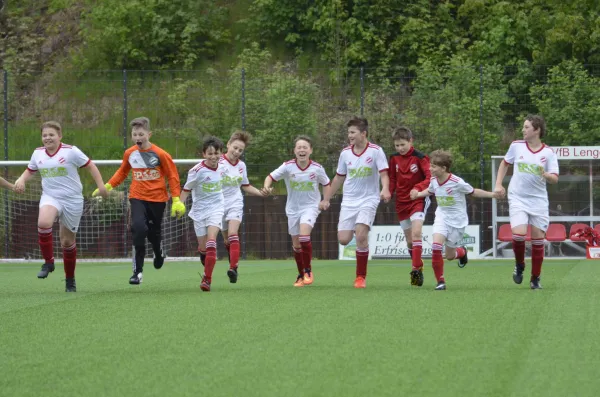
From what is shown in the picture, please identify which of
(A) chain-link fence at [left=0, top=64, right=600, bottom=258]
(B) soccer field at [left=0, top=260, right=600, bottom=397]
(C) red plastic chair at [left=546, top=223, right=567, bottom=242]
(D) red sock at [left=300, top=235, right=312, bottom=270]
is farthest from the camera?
(A) chain-link fence at [left=0, top=64, right=600, bottom=258]

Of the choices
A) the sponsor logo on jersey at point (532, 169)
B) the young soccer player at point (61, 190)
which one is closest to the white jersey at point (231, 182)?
the young soccer player at point (61, 190)

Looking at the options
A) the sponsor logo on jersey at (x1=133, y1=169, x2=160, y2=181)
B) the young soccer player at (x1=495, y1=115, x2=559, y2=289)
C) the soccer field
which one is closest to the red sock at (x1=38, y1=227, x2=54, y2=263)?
the soccer field

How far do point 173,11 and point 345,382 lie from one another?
28927 mm

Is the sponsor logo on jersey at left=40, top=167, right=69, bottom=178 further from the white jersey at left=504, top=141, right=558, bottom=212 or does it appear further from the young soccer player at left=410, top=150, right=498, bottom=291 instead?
the white jersey at left=504, top=141, right=558, bottom=212

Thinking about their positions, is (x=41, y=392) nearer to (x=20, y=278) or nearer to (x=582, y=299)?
(x=582, y=299)

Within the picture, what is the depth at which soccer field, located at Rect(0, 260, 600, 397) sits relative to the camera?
573 cm

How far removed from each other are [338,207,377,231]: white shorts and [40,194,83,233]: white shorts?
2.93m

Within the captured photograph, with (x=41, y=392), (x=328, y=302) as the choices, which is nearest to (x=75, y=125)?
(x=328, y=302)

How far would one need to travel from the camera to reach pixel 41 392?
18.4 ft

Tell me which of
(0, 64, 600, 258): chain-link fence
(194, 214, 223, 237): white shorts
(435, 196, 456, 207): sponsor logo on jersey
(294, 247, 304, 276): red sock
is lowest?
(294, 247, 304, 276): red sock

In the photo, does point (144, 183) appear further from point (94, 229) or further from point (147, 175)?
point (94, 229)

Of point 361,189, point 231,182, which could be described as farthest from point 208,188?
point 361,189

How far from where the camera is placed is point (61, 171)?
12.3 meters

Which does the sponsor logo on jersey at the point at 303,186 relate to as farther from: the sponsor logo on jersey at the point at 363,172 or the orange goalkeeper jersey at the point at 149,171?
the orange goalkeeper jersey at the point at 149,171
